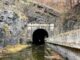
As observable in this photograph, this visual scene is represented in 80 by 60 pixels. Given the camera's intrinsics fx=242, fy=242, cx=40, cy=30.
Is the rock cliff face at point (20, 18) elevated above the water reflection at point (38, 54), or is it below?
above

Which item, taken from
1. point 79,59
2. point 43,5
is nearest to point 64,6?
point 43,5

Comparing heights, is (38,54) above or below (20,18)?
below

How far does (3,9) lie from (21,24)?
4260mm

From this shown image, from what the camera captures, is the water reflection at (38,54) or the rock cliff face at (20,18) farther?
the rock cliff face at (20,18)

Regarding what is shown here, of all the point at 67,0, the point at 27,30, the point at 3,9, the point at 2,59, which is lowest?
the point at 2,59

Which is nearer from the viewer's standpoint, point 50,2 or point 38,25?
point 38,25

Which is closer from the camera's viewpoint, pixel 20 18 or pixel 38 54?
pixel 38 54

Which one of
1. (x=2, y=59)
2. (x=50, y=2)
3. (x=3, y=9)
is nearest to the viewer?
(x=2, y=59)

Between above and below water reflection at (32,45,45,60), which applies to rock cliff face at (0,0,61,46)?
above

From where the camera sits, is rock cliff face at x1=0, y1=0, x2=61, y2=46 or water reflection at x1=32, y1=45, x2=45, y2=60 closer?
water reflection at x1=32, y1=45, x2=45, y2=60

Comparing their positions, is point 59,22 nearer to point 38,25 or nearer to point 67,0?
point 38,25

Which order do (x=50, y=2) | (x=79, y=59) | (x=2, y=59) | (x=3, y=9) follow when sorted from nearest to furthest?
1. (x=79, y=59)
2. (x=2, y=59)
3. (x=3, y=9)
4. (x=50, y=2)

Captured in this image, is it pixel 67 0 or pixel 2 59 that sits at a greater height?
pixel 67 0

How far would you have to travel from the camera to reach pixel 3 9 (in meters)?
38.3
